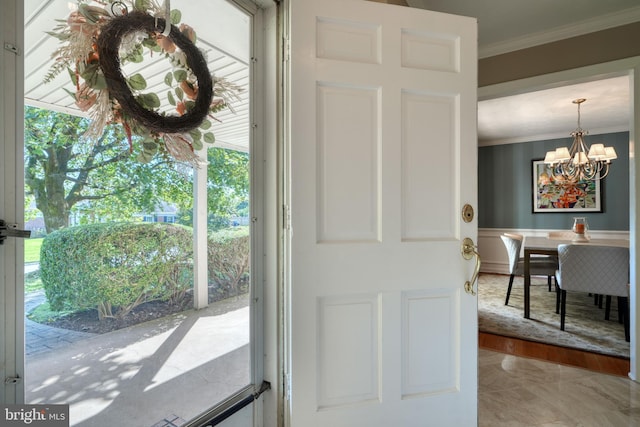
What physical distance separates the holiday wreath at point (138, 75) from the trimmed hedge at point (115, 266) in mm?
276

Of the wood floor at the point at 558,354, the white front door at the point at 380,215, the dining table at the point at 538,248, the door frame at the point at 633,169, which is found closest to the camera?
the white front door at the point at 380,215

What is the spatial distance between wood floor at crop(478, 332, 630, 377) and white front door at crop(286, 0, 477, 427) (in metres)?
1.55

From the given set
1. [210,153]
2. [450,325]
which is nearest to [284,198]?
[210,153]

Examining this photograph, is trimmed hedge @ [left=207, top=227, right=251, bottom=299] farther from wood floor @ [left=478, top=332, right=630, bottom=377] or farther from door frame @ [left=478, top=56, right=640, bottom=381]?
door frame @ [left=478, top=56, right=640, bottom=381]

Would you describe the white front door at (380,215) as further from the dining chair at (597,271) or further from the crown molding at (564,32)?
the dining chair at (597,271)

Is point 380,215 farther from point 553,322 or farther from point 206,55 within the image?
point 553,322

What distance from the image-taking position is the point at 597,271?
8.91 ft

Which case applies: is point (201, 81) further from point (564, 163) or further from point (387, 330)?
point (564, 163)

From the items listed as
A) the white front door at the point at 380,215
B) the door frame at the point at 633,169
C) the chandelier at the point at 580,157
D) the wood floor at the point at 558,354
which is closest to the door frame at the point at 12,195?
the white front door at the point at 380,215

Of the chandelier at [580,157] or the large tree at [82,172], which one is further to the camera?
the chandelier at [580,157]

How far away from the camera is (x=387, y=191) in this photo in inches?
49.0

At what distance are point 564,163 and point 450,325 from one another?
4.00 metres

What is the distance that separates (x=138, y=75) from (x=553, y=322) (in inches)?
161

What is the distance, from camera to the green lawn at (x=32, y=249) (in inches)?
28.7
